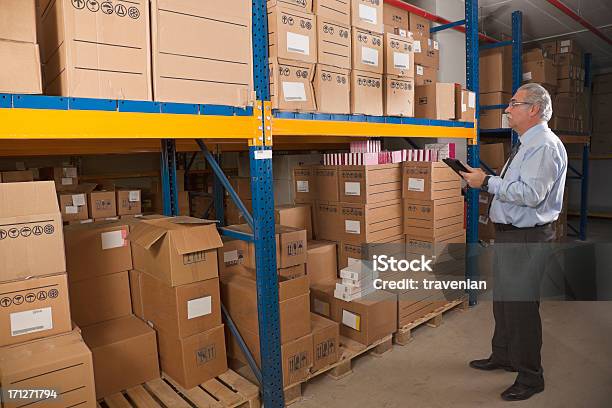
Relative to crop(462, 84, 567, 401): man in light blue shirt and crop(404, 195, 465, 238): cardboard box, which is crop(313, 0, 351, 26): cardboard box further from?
crop(404, 195, 465, 238): cardboard box

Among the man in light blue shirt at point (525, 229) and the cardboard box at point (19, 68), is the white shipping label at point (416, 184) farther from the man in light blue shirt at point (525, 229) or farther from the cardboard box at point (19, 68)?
the cardboard box at point (19, 68)

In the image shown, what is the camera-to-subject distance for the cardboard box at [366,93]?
3347 mm

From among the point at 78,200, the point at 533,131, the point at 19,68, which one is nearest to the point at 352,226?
the point at 533,131

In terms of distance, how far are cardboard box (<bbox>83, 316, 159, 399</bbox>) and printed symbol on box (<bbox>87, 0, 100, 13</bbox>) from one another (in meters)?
1.82

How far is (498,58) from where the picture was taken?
632cm

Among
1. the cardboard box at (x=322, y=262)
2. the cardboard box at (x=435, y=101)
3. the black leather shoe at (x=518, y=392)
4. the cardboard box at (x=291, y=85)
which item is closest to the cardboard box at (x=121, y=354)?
the cardboard box at (x=322, y=262)

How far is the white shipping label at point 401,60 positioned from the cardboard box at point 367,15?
9.8 inches

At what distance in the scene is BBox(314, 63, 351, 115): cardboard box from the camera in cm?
311

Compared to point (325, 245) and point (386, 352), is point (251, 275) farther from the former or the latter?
point (386, 352)

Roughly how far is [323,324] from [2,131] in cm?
233

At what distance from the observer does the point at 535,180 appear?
2.84 m

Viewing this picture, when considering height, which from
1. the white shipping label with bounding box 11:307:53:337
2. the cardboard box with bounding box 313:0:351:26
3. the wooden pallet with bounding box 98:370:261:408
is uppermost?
the cardboard box with bounding box 313:0:351:26

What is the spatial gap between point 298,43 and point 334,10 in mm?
494

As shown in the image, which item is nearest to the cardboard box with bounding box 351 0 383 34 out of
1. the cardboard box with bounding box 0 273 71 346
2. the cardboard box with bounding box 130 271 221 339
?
the cardboard box with bounding box 130 271 221 339
